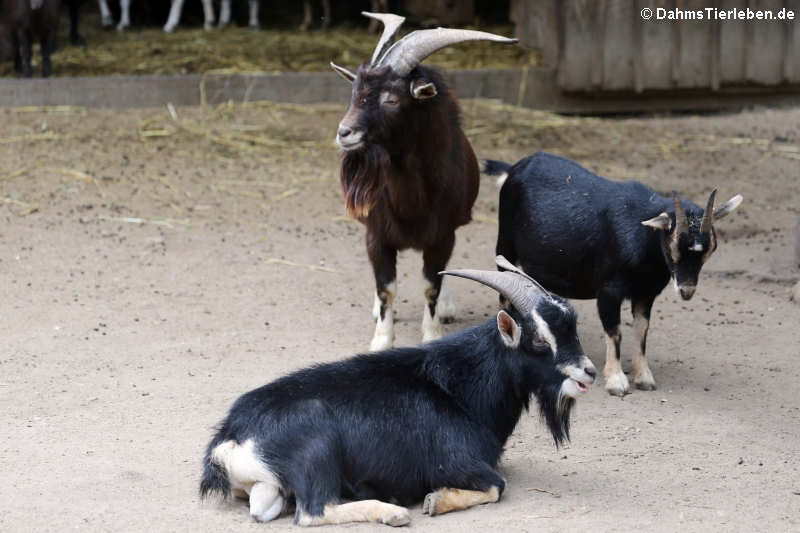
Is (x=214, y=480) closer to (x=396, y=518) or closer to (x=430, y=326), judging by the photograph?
(x=396, y=518)

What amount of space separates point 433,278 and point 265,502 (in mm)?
2540

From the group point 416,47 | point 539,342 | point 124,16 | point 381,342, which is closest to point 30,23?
point 124,16

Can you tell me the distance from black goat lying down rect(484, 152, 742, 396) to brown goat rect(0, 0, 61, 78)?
6.09m

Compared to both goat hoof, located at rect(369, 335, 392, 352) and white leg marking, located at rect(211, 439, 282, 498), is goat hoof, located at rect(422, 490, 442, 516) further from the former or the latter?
goat hoof, located at rect(369, 335, 392, 352)

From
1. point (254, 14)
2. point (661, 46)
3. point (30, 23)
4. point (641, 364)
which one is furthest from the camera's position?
point (254, 14)

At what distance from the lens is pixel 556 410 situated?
4.63 meters

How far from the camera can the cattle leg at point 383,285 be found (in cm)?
644

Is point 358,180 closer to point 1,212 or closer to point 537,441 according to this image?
point 537,441

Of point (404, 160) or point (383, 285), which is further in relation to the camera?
point (383, 285)

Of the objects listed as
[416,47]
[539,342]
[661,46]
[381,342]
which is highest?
[416,47]

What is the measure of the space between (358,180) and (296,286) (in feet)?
5.18

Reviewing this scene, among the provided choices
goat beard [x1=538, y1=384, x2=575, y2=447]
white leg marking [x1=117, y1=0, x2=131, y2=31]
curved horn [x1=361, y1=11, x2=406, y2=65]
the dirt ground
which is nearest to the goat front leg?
white leg marking [x1=117, y1=0, x2=131, y2=31]

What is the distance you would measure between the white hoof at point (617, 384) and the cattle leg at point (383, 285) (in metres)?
1.26

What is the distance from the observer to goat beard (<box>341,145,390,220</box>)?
611 centimetres
